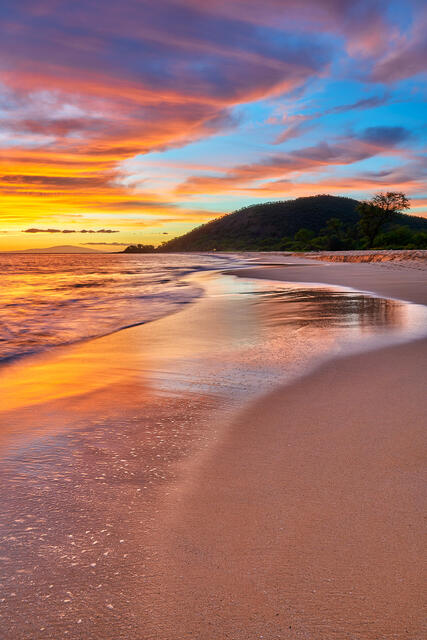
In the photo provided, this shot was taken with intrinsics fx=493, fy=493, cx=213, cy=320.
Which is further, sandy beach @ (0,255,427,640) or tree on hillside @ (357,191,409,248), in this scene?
tree on hillside @ (357,191,409,248)

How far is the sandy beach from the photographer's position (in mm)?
1738

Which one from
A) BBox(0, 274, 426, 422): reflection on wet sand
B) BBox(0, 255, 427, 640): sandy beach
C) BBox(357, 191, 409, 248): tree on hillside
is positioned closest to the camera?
BBox(0, 255, 427, 640): sandy beach

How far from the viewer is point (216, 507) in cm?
246

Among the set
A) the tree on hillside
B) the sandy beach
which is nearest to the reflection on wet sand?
the sandy beach

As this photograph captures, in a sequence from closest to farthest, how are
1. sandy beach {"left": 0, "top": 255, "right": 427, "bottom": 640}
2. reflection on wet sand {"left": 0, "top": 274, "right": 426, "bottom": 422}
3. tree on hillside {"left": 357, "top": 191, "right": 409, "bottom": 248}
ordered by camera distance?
sandy beach {"left": 0, "top": 255, "right": 427, "bottom": 640}
reflection on wet sand {"left": 0, "top": 274, "right": 426, "bottom": 422}
tree on hillside {"left": 357, "top": 191, "right": 409, "bottom": 248}

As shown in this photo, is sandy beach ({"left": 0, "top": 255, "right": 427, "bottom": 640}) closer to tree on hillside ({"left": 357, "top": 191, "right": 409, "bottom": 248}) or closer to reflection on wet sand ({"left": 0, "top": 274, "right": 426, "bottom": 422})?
reflection on wet sand ({"left": 0, "top": 274, "right": 426, "bottom": 422})

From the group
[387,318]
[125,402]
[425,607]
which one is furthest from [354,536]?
[387,318]

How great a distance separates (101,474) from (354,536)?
1463mm

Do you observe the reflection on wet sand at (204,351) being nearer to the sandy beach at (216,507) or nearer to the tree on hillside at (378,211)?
the sandy beach at (216,507)

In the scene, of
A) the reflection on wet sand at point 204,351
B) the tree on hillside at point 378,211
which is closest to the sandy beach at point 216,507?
the reflection on wet sand at point 204,351

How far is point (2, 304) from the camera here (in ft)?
55.2

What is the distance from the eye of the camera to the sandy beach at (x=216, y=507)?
5.70 ft

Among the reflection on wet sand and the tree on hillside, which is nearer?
the reflection on wet sand

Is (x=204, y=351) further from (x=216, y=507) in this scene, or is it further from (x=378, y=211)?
(x=378, y=211)
